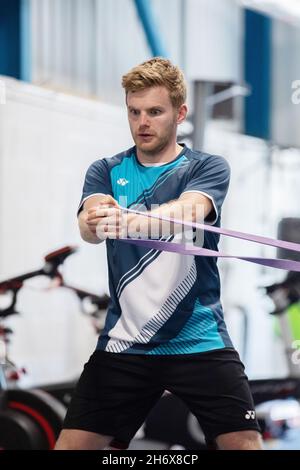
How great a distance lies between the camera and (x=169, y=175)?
2.45m

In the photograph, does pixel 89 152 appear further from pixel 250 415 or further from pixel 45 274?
pixel 250 415

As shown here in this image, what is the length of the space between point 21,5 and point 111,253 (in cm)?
249

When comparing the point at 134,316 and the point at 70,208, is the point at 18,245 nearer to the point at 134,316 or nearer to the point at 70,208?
the point at 70,208

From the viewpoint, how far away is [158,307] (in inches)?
95.4

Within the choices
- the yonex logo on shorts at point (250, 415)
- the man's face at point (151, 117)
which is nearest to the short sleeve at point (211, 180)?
the man's face at point (151, 117)

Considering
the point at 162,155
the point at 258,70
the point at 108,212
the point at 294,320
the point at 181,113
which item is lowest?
the point at 294,320

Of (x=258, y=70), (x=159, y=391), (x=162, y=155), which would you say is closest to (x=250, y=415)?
(x=159, y=391)

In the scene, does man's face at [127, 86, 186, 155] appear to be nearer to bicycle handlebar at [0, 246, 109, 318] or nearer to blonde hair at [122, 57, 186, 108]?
blonde hair at [122, 57, 186, 108]

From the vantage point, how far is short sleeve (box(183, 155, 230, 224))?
2.34m

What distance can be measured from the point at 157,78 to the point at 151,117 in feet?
0.33
